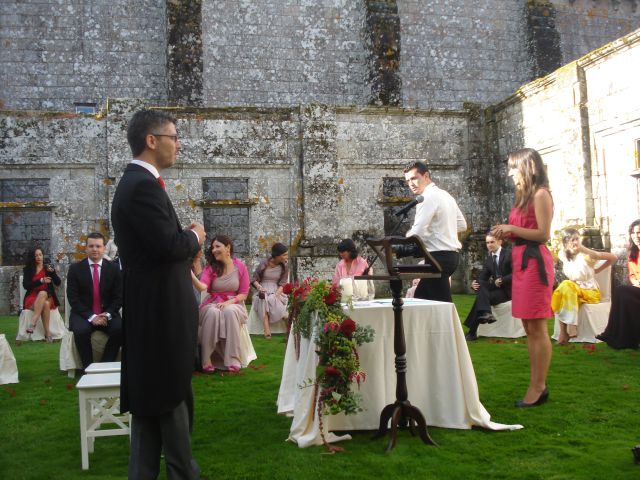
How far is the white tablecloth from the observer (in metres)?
4.40

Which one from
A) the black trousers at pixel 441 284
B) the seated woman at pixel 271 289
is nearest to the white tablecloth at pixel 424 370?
the black trousers at pixel 441 284

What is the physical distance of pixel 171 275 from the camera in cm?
304

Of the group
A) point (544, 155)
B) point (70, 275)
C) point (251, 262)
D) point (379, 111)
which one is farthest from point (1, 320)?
point (544, 155)

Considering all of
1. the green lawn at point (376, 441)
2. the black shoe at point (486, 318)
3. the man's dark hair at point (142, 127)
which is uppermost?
the man's dark hair at point (142, 127)

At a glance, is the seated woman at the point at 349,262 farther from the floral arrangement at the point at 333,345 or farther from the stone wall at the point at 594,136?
the stone wall at the point at 594,136

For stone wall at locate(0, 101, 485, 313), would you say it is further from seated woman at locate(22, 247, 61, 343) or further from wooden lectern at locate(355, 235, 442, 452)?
wooden lectern at locate(355, 235, 442, 452)

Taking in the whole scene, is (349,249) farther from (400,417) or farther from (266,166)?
(266,166)

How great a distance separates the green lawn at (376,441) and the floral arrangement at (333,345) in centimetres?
32

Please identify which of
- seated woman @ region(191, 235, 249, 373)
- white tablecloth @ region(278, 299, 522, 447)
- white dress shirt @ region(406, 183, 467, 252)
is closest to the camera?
white tablecloth @ region(278, 299, 522, 447)

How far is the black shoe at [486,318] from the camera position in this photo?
8.24 meters

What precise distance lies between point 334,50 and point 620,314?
41.0ft

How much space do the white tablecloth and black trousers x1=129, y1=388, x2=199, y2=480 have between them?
140cm

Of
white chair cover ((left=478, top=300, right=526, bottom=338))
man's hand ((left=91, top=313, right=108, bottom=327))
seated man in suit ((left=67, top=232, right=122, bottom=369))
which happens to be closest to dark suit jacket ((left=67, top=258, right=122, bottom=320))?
seated man in suit ((left=67, top=232, right=122, bottom=369))

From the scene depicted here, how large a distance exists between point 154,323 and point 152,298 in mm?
116
